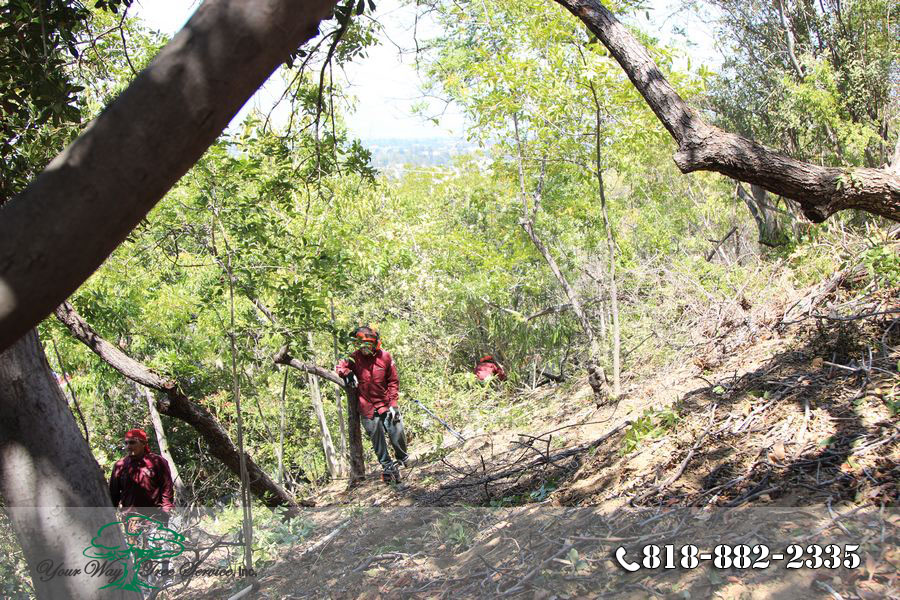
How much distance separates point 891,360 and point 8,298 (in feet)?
15.2

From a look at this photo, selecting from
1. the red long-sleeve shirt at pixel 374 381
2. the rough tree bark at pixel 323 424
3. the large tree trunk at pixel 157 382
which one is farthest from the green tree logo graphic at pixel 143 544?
the rough tree bark at pixel 323 424

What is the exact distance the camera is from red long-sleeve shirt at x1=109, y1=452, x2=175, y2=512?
649 centimetres

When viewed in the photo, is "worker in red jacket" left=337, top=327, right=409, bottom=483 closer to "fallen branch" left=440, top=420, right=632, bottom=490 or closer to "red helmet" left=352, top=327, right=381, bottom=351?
"red helmet" left=352, top=327, right=381, bottom=351

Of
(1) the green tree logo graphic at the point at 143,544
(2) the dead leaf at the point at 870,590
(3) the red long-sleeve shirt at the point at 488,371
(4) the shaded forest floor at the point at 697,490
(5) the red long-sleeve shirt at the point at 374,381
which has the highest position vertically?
(5) the red long-sleeve shirt at the point at 374,381

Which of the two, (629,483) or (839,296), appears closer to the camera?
(629,483)

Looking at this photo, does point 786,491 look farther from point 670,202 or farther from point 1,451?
point 670,202

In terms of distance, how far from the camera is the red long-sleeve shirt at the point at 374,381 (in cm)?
779

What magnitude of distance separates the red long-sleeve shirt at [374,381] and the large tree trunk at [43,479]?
14.8 feet

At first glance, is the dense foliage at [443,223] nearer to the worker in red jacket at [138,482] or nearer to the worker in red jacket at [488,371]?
the worker in red jacket at [488,371]

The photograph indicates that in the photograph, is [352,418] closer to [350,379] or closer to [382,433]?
[350,379]

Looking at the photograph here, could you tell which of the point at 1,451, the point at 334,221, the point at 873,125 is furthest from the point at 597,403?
the point at 873,125

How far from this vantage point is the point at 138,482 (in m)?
6.50

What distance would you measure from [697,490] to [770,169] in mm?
1937

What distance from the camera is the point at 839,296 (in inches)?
205
